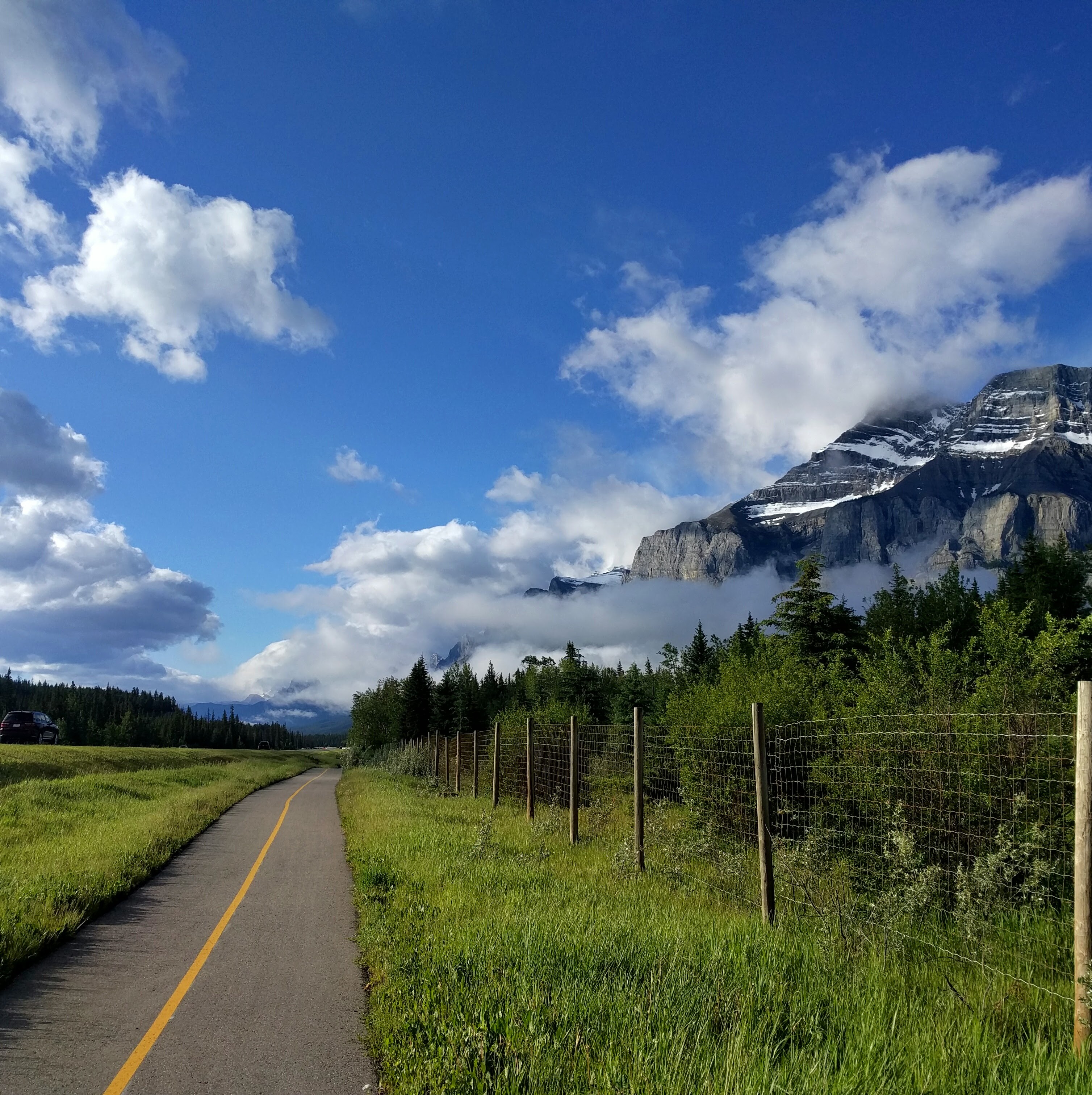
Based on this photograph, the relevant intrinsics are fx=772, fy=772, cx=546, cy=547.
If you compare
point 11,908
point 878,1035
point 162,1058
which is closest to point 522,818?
point 11,908

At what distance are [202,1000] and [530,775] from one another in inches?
431

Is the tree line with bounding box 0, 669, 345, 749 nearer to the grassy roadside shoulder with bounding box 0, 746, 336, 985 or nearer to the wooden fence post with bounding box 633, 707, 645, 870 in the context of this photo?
the grassy roadside shoulder with bounding box 0, 746, 336, 985

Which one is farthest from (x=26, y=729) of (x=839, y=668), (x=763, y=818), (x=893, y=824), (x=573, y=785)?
(x=893, y=824)

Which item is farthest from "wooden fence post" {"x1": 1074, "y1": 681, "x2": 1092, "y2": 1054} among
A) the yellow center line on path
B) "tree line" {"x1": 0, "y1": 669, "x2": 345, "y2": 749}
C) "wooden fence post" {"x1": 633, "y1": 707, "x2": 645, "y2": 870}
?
"tree line" {"x1": 0, "y1": 669, "x2": 345, "y2": 749}

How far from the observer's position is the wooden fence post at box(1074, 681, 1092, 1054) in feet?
13.5

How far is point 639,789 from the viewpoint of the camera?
10.3 metres

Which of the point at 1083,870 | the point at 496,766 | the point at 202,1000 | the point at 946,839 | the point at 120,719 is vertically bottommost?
the point at 120,719

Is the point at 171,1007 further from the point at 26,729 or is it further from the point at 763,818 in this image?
the point at 26,729

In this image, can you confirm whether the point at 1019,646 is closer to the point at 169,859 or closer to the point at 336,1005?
the point at 336,1005

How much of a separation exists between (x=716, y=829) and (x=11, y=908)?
26.3 ft

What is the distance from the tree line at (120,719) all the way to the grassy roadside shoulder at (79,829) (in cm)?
9583

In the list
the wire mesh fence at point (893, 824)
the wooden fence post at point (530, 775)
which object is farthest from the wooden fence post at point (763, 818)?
the wooden fence post at point (530, 775)

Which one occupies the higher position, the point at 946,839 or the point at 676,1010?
the point at 676,1010

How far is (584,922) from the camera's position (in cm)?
659
